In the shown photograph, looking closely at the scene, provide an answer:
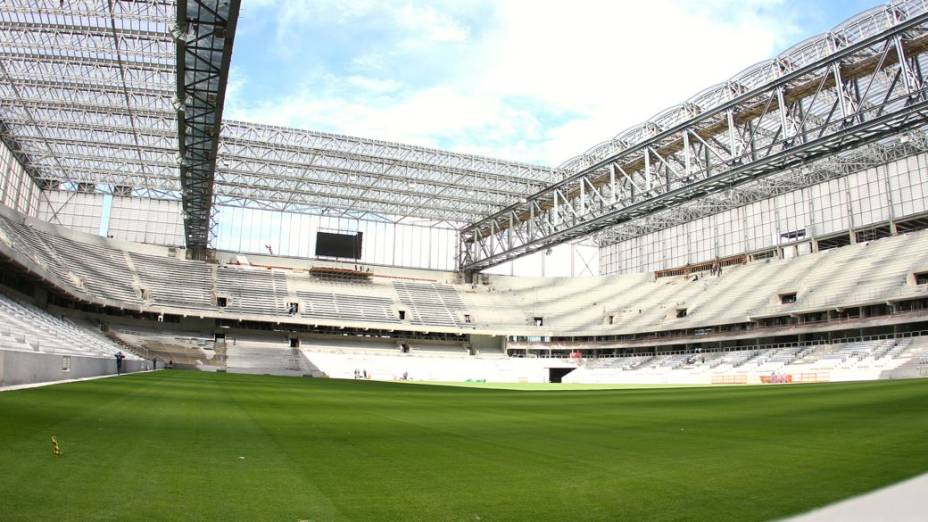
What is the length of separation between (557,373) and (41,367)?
187 feet

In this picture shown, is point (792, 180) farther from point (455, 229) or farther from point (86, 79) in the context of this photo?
point (86, 79)

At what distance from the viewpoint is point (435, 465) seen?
637cm

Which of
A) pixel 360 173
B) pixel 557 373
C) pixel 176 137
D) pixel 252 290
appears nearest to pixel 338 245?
pixel 252 290

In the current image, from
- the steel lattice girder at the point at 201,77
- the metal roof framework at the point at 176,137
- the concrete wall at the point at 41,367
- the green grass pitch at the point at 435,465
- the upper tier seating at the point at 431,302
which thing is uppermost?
the metal roof framework at the point at 176,137

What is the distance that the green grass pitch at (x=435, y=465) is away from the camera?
435cm

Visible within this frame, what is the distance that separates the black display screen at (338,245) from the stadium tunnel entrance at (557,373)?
2595cm

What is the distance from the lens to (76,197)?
203 ft

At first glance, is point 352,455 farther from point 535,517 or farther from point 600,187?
point 600,187

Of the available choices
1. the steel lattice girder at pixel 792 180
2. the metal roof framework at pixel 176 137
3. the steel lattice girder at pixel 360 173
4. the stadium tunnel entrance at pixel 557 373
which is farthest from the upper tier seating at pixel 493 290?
the steel lattice girder at pixel 360 173

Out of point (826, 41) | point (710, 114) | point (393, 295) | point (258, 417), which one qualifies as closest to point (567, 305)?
point (393, 295)

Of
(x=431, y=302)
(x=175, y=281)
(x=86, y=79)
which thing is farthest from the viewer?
(x=431, y=302)

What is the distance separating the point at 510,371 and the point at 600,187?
26008mm

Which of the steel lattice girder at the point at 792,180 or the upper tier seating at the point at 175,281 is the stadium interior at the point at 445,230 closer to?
the steel lattice girder at the point at 792,180

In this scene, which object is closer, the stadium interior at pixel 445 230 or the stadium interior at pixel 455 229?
the stadium interior at pixel 445 230
